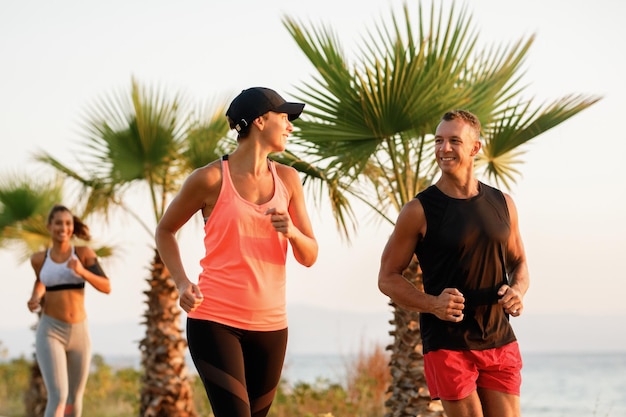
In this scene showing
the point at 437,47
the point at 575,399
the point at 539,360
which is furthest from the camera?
the point at 539,360

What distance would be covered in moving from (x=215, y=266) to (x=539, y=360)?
51.1 metres

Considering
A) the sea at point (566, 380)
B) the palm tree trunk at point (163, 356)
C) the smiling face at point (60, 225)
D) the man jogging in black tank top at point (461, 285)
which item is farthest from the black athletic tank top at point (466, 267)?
the sea at point (566, 380)

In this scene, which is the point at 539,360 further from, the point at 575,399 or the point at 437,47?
the point at 437,47

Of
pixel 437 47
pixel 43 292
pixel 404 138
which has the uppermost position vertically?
pixel 437 47

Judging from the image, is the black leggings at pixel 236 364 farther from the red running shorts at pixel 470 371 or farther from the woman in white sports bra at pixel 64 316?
the woman in white sports bra at pixel 64 316

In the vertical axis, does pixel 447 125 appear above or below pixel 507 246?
above

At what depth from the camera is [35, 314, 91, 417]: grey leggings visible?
774cm

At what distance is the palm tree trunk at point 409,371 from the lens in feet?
25.6

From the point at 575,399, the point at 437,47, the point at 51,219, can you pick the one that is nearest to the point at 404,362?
the point at 437,47

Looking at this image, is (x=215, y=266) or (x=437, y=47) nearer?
(x=215, y=266)

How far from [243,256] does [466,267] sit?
37.7 inches

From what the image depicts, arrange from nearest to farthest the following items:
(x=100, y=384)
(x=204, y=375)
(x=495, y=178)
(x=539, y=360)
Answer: (x=204, y=375) → (x=495, y=178) → (x=100, y=384) → (x=539, y=360)

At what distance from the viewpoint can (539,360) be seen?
174ft

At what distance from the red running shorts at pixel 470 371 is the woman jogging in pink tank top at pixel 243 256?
70 centimetres
